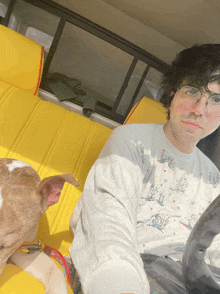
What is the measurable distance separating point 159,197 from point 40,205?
488 millimetres

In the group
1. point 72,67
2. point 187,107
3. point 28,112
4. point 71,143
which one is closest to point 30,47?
point 28,112

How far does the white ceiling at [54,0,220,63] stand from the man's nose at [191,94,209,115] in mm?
1056

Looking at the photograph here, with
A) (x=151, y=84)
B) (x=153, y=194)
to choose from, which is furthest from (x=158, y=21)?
(x=153, y=194)

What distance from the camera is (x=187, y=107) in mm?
1063

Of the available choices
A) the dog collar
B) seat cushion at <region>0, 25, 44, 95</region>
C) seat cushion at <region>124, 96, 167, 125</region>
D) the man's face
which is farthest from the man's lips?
seat cushion at <region>0, 25, 44, 95</region>

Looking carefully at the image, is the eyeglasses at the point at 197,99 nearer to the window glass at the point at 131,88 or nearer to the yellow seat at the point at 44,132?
the yellow seat at the point at 44,132

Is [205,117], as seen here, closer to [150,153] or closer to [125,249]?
[150,153]

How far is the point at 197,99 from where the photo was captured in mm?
1058

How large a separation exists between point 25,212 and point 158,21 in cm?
216

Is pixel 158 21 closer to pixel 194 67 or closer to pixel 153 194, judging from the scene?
pixel 194 67

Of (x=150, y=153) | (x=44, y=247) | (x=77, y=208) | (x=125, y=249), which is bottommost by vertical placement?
(x=44, y=247)

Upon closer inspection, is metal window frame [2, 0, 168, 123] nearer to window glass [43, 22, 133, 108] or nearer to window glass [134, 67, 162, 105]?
window glass [134, 67, 162, 105]

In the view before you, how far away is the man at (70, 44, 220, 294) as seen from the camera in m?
0.63

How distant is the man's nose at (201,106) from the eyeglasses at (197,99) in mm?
11
